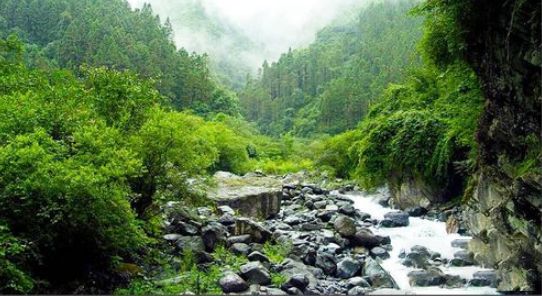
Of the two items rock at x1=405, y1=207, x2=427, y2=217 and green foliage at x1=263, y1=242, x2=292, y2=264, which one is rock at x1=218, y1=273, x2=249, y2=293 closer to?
green foliage at x1=263, y1=242, x2=292, y2=264

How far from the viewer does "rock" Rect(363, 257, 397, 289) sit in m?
16.2

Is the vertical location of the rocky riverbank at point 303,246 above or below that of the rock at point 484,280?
above

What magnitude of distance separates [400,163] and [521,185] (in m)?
14.8

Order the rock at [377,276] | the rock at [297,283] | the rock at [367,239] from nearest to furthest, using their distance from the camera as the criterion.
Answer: the rock at [297,283] < the rock at [377,276] < the rock at [367,239]

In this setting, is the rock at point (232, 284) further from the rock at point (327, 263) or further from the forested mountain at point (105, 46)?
the forested mountain at point (105, 46)

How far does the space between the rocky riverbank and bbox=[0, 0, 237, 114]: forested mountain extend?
2112 inches

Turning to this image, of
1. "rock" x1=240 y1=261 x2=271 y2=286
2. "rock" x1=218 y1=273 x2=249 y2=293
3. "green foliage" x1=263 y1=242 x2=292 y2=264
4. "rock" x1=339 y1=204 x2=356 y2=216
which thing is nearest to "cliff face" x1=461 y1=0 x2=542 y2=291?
"green foliage" x1=263 y1=242 x2=292 y2=264

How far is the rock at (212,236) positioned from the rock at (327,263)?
3433 mm

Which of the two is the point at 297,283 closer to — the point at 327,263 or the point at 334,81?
the point at 327,263

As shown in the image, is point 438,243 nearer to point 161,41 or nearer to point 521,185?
point 521,185

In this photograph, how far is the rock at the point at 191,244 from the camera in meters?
17.5

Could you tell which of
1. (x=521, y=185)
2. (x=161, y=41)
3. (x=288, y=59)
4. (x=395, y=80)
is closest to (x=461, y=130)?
(x=521, y=185)

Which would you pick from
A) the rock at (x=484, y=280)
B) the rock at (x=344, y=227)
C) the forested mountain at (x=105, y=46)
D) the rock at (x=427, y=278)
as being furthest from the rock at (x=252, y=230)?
the forested mountain at (x=105, y=46)

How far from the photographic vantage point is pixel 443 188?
26531mm
